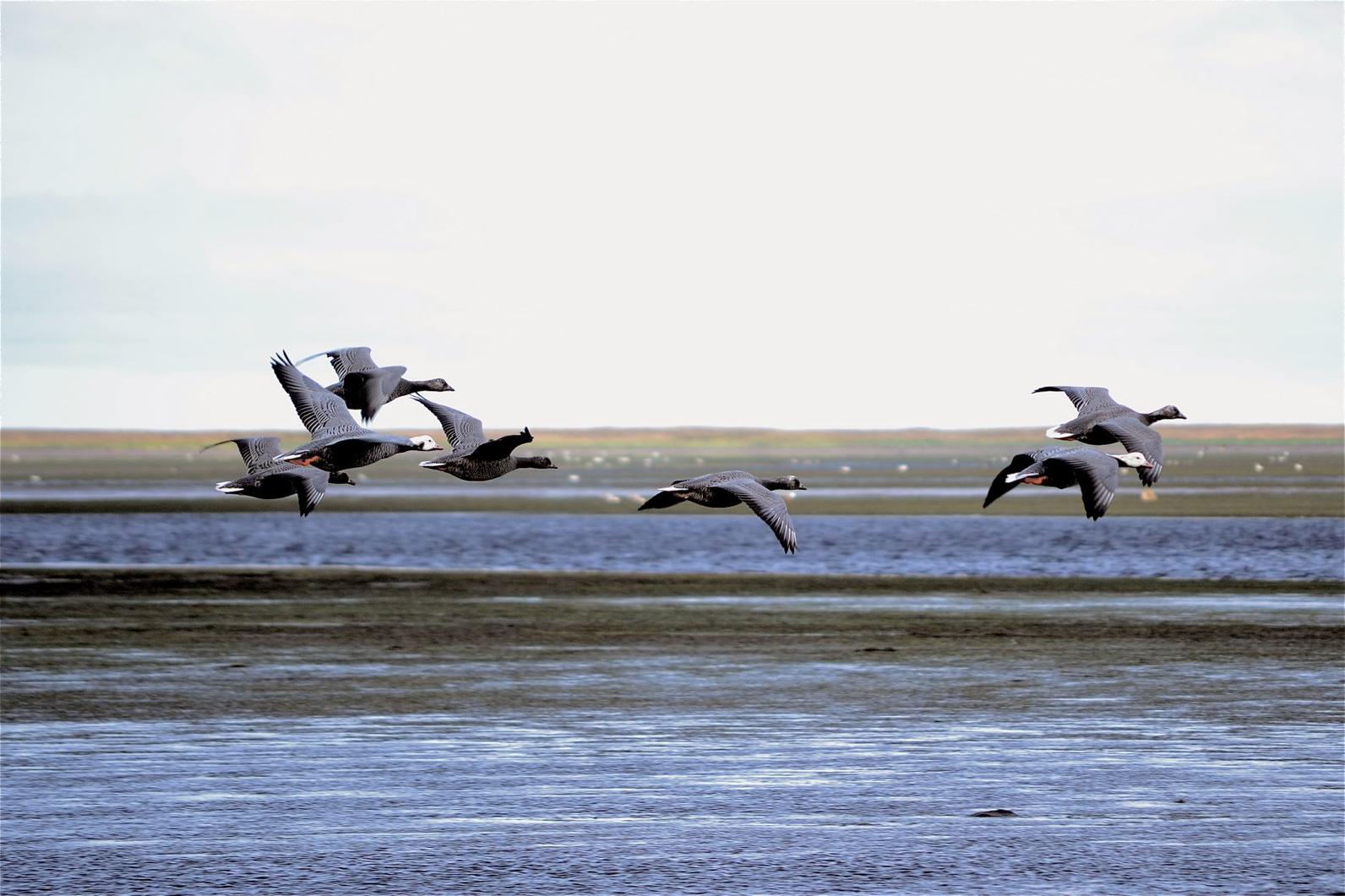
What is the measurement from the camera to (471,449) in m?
5.84

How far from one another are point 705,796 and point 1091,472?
95.1ft

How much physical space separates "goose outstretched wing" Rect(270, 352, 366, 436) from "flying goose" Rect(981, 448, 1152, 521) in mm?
2366

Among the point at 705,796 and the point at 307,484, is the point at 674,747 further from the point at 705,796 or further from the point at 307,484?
the point at 307,484

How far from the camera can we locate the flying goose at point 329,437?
565 cm

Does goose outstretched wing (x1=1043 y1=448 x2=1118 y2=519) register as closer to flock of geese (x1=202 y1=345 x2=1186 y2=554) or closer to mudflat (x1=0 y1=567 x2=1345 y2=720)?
flock of geese (x1=202 y1=345 x2=1186 y2=554)

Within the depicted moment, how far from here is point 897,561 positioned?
93.3 metres

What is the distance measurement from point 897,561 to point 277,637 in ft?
139

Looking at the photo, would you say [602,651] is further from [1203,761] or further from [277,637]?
[1203,761]

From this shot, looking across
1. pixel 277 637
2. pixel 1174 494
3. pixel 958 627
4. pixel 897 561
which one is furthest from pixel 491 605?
pixel 1174 494

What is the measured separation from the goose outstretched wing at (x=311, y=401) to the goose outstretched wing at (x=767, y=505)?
55.2 inches

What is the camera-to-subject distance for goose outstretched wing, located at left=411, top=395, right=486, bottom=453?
6.06m

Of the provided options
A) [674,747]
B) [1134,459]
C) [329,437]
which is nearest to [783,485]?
[1134,459]

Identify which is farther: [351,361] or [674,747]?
[674,747]

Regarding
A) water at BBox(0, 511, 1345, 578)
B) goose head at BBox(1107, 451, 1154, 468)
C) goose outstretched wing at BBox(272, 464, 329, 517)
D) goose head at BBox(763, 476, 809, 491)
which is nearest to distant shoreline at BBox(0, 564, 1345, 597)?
water at BBox(0, 511, 1345, 578)
